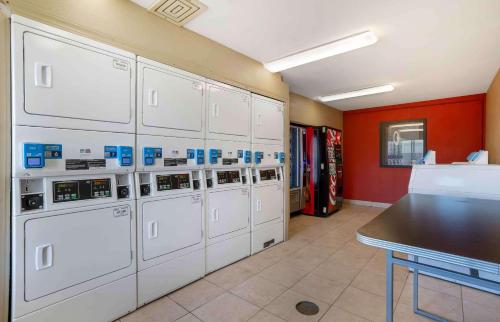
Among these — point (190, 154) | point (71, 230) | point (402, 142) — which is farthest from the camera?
point (402, 142)

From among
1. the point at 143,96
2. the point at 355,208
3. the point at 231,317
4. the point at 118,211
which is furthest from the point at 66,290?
the point at 355,208

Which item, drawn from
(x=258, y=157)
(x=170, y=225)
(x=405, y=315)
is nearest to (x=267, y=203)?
(x=258, y=157)

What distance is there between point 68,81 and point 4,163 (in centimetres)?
71

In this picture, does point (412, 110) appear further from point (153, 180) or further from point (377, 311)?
point (153, 180)

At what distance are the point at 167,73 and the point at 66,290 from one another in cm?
205

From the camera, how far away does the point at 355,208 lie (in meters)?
6.41

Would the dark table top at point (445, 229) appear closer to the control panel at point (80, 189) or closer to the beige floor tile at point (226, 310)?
the beige floor tile at point (226, 310)

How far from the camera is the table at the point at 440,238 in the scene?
1.05 m

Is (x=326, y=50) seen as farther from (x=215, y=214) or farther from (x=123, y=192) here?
(x=123, y=192)

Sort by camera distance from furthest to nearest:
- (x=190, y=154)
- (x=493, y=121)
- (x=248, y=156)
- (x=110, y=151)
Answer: (x=493, y=121) → (x=248, y=156) → (x=190, y=154) → (x=110, y=151)

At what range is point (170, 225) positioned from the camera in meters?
2.42

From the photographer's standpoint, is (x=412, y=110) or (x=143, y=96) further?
(x=412, y=110)

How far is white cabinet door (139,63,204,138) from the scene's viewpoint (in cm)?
225

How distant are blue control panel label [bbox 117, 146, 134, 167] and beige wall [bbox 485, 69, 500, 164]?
5.25 meters
